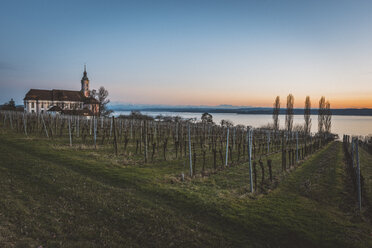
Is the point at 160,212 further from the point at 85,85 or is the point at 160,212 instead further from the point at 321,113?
the point at 85,85

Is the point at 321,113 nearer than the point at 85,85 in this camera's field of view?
Yes

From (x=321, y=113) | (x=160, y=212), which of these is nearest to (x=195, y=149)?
(x=160, y=212)

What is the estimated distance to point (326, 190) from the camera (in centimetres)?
942

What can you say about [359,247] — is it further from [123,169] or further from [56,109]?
[56,109]

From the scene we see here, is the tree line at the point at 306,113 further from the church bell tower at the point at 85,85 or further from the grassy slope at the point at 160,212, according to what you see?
the church bell tower at the point at 85,85

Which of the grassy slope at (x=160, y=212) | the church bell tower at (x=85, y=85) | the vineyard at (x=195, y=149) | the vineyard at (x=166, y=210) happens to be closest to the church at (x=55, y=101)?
the church bell tower at (x=85, y=85)

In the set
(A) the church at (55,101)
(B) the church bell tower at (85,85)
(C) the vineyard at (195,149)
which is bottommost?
(C) the vineyard at (195,149)

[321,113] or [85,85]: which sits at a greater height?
[85,85]

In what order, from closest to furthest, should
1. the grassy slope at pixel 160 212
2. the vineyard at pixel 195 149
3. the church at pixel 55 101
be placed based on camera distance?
the grassy slope at pixel 160 212, the vineyard at pixel 195 149, the church at pixel 55 101

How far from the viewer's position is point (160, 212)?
6023 mm

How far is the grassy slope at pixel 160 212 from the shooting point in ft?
15.6

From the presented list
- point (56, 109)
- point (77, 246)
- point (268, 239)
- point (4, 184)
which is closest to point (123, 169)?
point (4, 184)

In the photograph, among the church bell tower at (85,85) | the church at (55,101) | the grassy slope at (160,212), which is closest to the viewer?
the grassy slope at (160,212)

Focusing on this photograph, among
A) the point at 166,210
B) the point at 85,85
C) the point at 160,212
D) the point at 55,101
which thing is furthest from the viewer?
the point at 85,85
